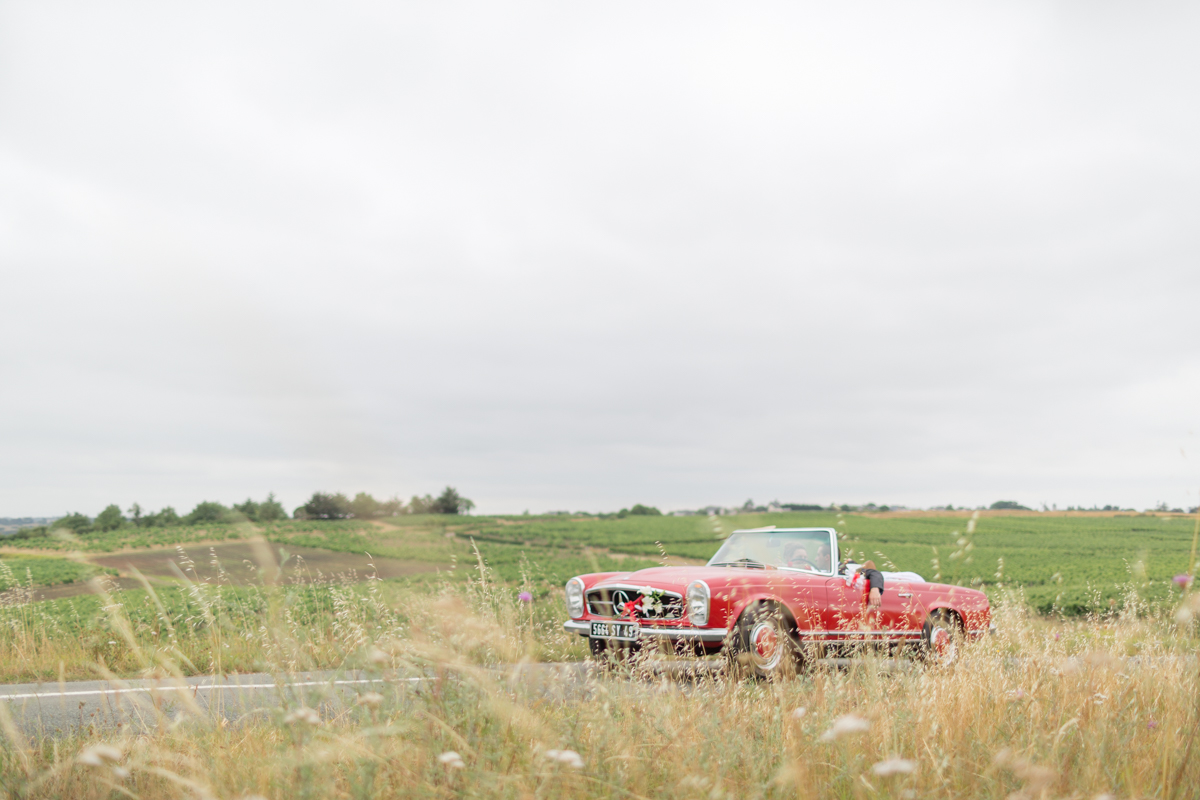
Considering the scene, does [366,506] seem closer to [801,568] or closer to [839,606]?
[839,606]

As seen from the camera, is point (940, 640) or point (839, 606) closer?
point (839, 606)

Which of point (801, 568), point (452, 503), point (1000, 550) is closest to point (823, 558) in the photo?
point (801, 568)

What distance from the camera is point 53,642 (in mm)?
8273

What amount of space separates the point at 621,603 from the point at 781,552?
2.01 m

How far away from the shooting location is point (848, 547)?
26.0ft

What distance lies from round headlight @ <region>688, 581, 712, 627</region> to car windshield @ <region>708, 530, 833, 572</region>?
1301 mm

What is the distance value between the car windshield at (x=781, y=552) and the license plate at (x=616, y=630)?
1683 millimetres

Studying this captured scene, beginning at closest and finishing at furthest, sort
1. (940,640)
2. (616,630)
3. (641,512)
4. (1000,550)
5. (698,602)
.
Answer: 1. (698,602)
2. (616,630)
3. (940,640)
4. (1000,550)
5. (641,512)

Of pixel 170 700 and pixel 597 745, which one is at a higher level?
pixel 597 745

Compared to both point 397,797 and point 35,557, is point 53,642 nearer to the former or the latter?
point 397,797

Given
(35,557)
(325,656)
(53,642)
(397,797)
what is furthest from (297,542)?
(397,797)

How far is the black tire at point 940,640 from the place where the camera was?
5547 mm

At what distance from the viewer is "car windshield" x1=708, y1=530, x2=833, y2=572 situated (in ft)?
25.1

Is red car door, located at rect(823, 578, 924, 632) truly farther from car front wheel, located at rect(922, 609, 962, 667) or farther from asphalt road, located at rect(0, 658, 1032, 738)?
asphalt road, located at rect(0, 658, 1032, 738)
